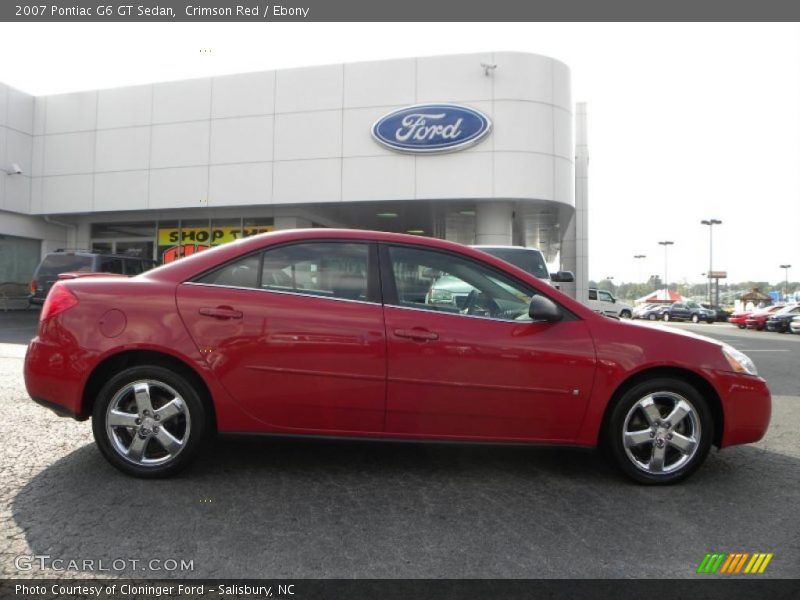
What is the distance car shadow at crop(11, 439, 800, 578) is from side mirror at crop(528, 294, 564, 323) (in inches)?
38.6

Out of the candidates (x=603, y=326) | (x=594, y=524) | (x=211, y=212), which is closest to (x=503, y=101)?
(x=211, y=212)

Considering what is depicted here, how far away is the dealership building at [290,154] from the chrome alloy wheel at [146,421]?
13496 millimetres

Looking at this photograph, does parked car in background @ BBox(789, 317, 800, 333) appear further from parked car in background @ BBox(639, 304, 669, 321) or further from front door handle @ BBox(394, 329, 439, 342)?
front door handle @ BBox(394, 329, 439, 342)

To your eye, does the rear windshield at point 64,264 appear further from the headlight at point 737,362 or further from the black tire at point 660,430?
the headlight at point 737,362

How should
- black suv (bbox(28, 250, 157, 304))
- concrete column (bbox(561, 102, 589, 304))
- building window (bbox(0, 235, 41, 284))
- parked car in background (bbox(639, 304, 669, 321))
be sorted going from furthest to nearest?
parked car in background (bbox(639, 304, 669, 321))
concrete column (bbox(561, 102, 589, 304))
building window (bbox(0, 235, 41, 284))
black suv (bbox(28, 250, 157, 304))

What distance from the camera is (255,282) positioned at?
3.30 m

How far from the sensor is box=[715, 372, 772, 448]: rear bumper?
3.32m

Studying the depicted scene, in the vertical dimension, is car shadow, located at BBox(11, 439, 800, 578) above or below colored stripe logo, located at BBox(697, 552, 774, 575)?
above

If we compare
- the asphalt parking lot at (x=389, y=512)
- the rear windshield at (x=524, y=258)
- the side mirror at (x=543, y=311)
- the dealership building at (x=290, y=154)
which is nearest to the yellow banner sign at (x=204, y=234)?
the dealership building at (x=290, y=154)

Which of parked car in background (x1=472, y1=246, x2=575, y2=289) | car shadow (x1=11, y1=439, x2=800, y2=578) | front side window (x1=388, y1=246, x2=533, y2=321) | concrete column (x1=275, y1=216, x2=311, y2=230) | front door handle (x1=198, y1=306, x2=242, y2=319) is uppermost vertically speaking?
concrete column (x1=275, y1=216, x2=311, y2=230)

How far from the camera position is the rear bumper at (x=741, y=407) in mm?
3322

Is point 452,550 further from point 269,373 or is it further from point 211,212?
point 211,212

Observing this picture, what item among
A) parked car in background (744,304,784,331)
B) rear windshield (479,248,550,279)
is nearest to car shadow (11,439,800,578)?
rear windshield (479,248,550,279)

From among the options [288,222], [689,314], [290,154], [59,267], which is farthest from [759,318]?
[59,267]
